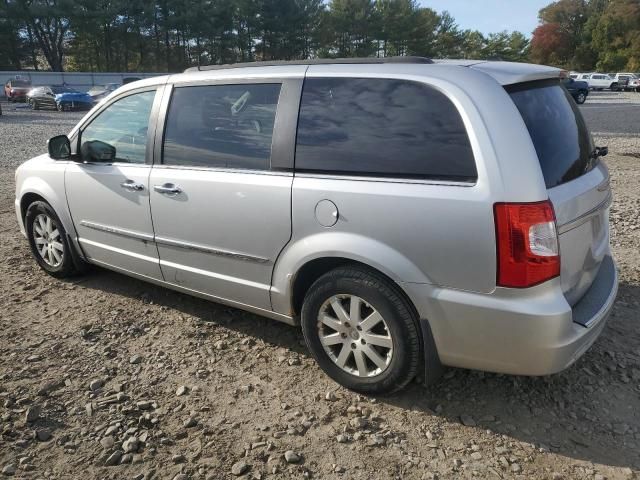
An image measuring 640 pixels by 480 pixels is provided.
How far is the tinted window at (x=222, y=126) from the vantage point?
3.27 meters

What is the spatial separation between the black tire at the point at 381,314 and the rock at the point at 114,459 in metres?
1.21

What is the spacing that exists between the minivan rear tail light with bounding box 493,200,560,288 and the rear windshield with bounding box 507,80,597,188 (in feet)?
0.71

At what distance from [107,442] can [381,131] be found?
213 cm

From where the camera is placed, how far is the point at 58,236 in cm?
473

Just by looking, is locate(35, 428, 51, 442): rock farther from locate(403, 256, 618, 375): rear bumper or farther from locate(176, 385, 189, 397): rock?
locate(403, 256, 618, 375): rear bumper

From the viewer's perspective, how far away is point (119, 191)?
3.95 metres

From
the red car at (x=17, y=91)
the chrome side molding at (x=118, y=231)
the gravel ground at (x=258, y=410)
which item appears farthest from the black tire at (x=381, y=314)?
the red car at (x=17, y=91)

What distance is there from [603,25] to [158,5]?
52987mm

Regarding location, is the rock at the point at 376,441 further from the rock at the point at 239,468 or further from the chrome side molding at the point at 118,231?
the chrome side molding at the point at 118,231

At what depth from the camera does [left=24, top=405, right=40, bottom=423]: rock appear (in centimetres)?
291

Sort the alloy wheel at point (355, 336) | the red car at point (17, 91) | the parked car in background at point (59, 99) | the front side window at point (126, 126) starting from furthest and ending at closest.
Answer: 1. the red car at point (17, 91)
2. the parked car in background at point (59, 99)
3. the front side window at point (126, 126)
4. the alloy wheel at point (355, 336)

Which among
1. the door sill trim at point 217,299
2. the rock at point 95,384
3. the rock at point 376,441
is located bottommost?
the rock at point 376,441

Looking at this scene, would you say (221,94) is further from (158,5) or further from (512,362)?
(158,5)

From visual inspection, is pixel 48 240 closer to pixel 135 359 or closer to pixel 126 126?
pixel 126 126
